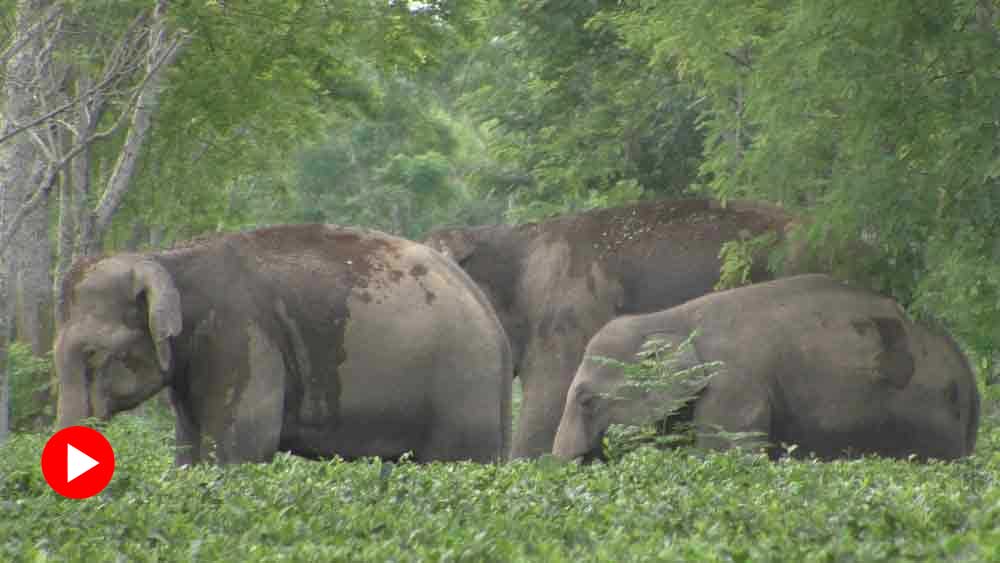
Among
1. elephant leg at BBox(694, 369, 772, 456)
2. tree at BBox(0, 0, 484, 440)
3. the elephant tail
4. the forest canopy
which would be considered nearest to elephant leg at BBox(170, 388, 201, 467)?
tree at BBox(0, 0, 484, 440)

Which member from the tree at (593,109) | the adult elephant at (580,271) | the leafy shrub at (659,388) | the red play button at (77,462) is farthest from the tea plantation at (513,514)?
the tree at (593,109)

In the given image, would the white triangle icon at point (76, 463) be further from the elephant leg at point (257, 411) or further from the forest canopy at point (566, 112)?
the elephant leg at point (257, 411)

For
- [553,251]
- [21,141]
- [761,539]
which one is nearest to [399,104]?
[553,251]

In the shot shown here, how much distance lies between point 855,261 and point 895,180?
194 cm

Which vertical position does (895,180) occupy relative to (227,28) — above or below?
below

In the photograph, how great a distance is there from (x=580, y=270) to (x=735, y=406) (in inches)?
183

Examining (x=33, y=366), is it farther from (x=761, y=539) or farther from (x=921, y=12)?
(x=761, y=539)

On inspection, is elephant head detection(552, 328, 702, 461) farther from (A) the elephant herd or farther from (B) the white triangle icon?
(B) the white triangle icon

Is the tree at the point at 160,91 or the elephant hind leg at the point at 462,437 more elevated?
the tree at the point at 160,91

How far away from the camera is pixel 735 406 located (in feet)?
49.1

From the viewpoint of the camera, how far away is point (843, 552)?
7410 mm

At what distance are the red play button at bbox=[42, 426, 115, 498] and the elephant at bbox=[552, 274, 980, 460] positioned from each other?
19.2 ft

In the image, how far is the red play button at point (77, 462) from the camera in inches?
362

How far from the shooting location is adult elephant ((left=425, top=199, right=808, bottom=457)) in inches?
727
